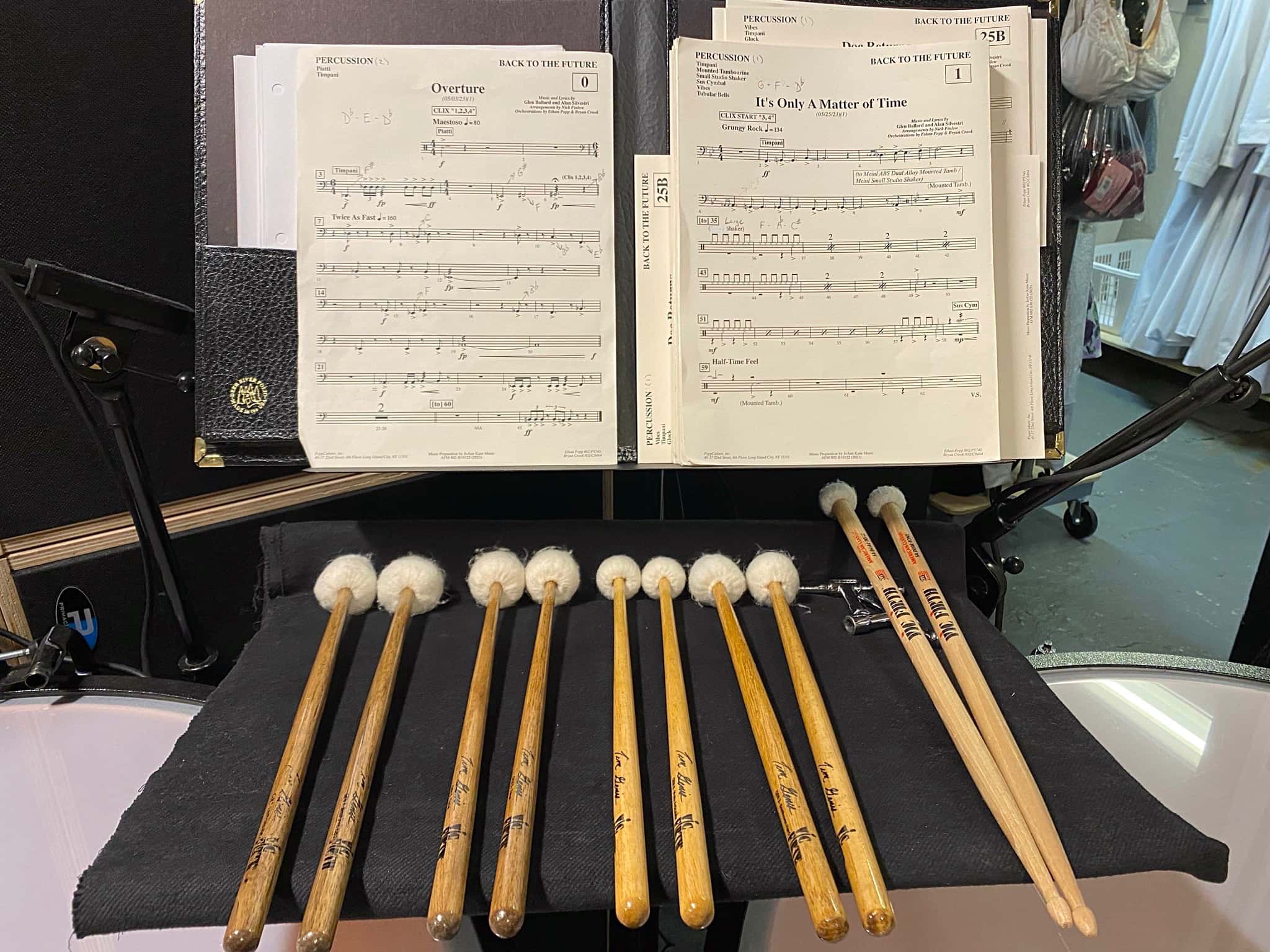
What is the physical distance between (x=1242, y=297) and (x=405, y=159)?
273 cm

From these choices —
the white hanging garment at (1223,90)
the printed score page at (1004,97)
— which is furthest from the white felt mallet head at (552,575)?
the white hanging garment at (1223,90)

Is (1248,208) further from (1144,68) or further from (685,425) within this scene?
(685,425)

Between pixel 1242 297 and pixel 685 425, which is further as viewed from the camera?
pixel 1242 297

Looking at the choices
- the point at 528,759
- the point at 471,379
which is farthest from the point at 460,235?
the point at 528,759

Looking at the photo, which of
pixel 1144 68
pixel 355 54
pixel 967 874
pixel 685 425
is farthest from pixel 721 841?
pixel 1144 68

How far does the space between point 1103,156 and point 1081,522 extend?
0.98 m

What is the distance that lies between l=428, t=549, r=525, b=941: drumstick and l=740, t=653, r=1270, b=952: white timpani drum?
28 centimetres

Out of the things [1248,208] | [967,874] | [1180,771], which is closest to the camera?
[967,874]

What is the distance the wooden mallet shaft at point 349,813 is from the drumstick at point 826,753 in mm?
332

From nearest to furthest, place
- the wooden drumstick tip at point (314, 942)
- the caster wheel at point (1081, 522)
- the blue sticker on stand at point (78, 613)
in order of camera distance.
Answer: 1. the wooden drumstick tip at point (314, 942)
2. the blue sticker on stand at point (78, 613)
3. the caster wheel at point (1081, 522)

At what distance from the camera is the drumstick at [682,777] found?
50 centimetres

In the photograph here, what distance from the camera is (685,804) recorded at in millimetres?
562

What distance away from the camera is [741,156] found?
0.72m

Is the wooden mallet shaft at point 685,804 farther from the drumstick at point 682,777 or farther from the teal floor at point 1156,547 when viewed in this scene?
the teal floor at point 1156,547
